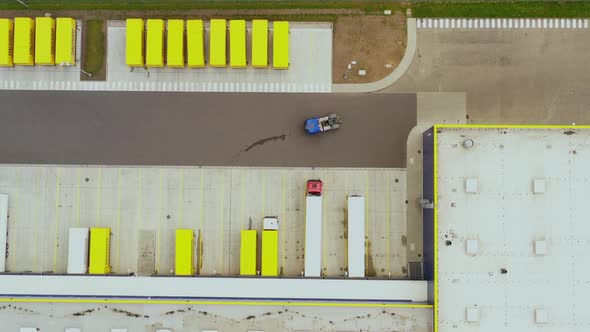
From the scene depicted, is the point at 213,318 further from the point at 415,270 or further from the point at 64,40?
the point at 64,40

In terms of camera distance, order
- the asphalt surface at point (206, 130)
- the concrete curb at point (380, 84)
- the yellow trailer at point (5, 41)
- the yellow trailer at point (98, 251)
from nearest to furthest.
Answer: the yellow trailer at point (98, 251)
the yellow trailer at point (5, 41)
the asphalt surface at point (206, 130)
the concrete curb at point (380, 84)

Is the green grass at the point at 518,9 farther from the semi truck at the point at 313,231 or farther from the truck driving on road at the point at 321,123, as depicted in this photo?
the semi truck at the point at 313,231

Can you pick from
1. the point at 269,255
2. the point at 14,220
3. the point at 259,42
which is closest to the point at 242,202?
the point at 269,255

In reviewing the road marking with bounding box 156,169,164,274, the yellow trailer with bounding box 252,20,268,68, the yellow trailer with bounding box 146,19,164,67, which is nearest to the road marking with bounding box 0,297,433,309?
the road marking with bounding box 156,169,164,274

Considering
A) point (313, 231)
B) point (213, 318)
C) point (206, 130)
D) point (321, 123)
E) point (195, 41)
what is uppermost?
point (195, 41)

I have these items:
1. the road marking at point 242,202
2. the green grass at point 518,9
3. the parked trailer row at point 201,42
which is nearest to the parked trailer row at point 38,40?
the parked trailer row at point 201,42

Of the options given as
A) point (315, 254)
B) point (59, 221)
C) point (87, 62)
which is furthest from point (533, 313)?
point (87, 62)
